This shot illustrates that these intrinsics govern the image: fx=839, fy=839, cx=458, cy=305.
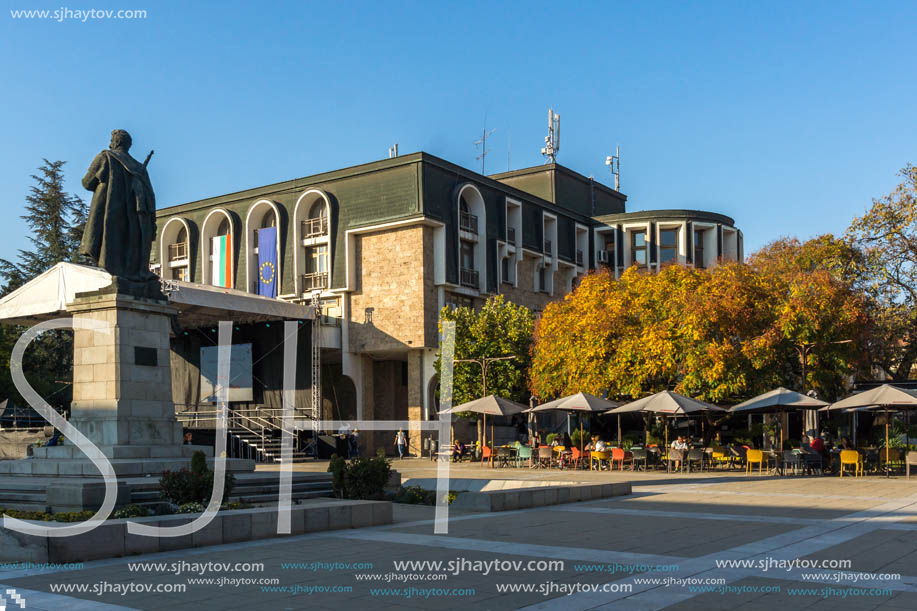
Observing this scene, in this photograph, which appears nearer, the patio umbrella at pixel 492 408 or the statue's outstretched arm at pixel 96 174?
the statue's outstretched arm at pixel 96 174

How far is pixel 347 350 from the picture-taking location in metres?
40.2

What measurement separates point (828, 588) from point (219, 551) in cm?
648

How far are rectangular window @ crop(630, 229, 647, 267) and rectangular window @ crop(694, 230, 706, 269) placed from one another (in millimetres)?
3275

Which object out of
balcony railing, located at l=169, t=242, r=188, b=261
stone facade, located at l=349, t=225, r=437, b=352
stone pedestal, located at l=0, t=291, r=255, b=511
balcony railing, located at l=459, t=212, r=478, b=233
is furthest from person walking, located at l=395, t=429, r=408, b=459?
stone pedestal, located at l=0, t=291, r=255, b=511

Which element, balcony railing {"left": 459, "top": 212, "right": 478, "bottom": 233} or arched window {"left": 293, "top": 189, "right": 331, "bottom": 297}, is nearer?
balcony railing {"left": 459, "top": 212, "right": 478, "bottom": 233}

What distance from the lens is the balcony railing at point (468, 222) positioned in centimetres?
4138

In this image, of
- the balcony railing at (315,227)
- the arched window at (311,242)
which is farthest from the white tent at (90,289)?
the balcony railing at (315,227)

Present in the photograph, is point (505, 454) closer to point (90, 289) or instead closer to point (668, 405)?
point (668, 405)

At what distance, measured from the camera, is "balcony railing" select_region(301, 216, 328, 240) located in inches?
1654

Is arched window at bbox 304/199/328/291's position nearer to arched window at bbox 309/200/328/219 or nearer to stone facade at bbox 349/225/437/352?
arched window at bbox 309/200/328/219

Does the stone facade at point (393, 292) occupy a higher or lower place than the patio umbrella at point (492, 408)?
higher

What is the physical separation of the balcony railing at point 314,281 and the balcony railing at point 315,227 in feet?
6.39

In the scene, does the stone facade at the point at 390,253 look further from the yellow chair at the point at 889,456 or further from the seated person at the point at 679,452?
the yellow chair at the point at 889,456

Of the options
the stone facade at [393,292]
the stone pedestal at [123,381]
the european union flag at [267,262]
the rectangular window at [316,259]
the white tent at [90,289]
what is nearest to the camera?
the stone pedestal at [123,381]
